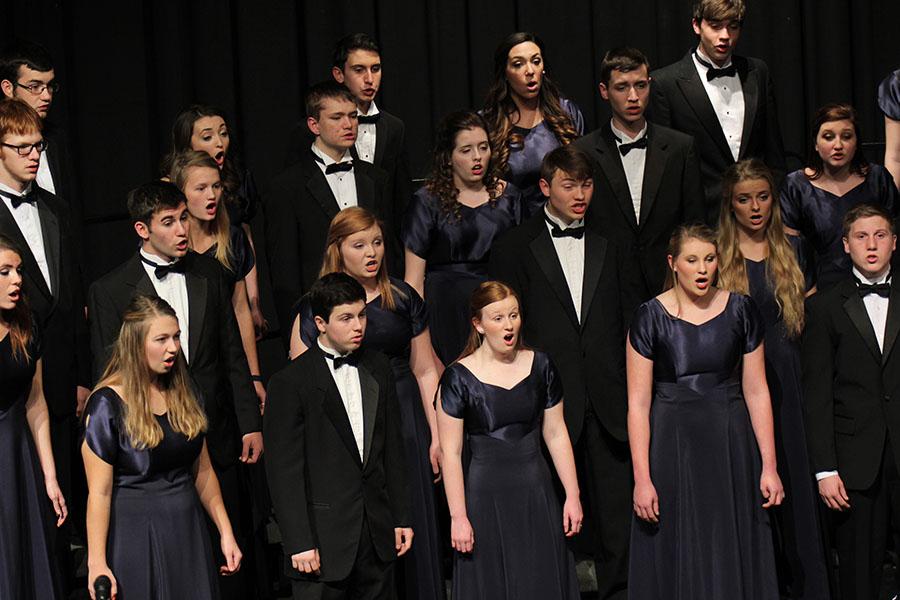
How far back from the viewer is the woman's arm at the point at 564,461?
16.2 feet

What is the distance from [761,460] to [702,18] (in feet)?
5.70

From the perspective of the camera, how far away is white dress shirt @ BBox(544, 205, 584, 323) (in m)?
5.26

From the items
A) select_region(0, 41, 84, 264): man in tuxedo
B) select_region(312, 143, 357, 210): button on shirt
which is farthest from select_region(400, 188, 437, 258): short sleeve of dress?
select_region(0, 41, 84, 264): man in tuxedo

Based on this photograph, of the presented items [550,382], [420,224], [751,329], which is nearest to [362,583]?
[550,382]

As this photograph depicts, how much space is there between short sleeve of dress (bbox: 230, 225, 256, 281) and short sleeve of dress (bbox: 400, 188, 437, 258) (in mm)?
548

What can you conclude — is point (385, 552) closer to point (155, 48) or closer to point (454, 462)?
point (454, 462)

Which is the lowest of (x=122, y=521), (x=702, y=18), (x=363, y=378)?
(x=122, y=521)

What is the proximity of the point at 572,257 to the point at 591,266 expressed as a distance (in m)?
0.07

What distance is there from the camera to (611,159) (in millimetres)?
5570

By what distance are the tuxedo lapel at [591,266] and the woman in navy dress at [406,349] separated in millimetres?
515

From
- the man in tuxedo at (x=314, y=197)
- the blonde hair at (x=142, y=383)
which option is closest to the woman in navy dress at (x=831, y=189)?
the man in tuxedo at (x=314, y=197)

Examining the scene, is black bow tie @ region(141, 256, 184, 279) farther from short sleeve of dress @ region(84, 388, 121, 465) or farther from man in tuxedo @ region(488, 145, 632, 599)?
man in tuxedo @ region(488, 145, 632, 599)

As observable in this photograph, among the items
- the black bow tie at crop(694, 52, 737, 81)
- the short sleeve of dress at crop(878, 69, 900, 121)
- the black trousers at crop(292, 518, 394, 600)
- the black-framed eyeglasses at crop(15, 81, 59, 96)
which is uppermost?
the black-framed eyeglasses at crop(15, 81, 59, 96)

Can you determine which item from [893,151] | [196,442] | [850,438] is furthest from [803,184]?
[196,442]
